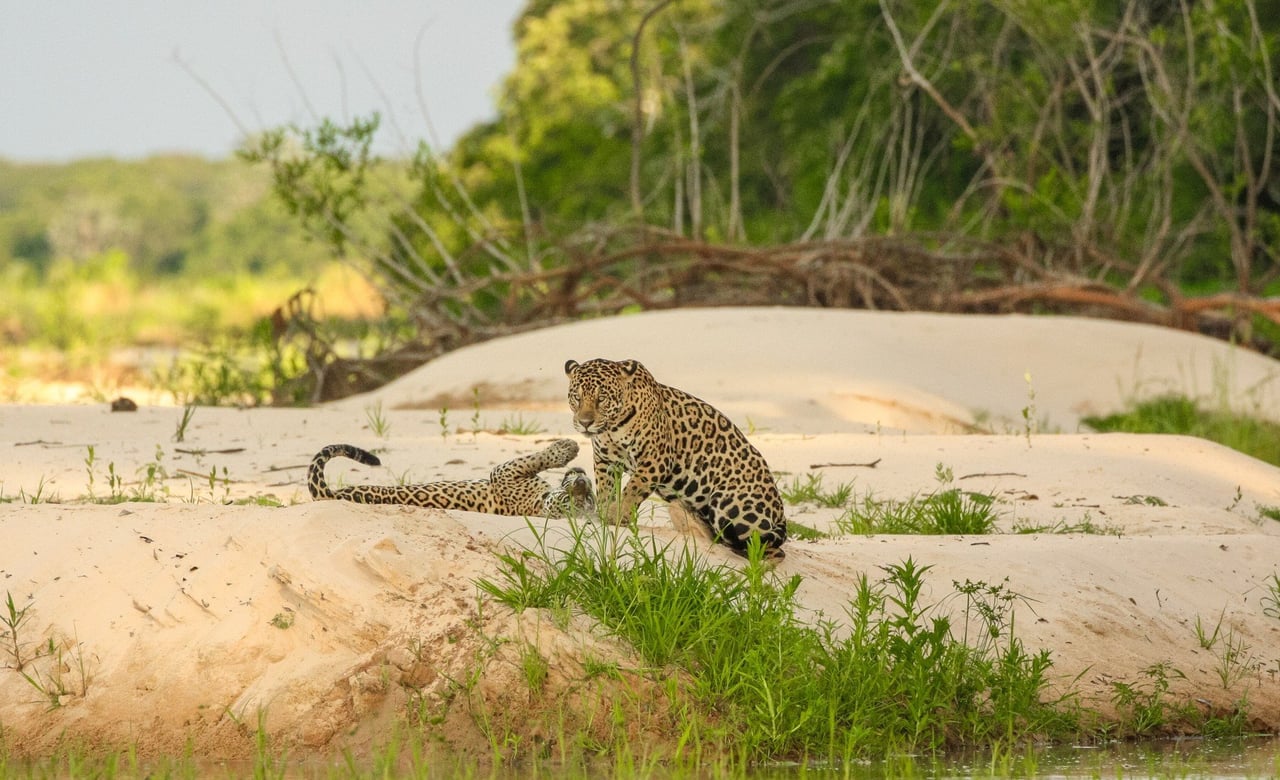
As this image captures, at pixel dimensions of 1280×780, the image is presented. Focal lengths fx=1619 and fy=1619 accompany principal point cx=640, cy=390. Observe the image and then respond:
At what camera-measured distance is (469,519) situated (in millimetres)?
5555

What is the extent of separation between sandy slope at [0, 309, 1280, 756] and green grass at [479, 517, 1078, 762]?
0.14m

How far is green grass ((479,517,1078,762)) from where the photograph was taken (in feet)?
16.4

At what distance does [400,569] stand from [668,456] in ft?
3.30

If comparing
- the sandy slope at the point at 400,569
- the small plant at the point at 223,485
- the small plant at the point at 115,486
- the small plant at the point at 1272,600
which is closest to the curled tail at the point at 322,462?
the sandy slope at the point at 400,569

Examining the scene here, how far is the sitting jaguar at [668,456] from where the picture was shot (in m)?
5.42

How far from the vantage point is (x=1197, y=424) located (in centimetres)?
1087

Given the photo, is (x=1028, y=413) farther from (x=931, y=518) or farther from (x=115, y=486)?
(x=115, y=486)

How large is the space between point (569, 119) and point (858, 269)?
769 inches

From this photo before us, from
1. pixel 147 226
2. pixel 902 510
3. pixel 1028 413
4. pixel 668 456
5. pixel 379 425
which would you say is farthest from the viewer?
pixel 147 226

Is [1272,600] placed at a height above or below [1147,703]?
above

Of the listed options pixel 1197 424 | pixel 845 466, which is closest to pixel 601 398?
pixel 845 466

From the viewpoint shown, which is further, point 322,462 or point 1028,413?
point 1028,413

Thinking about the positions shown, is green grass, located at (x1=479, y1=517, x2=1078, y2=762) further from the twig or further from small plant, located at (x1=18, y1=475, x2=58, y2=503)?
the twig

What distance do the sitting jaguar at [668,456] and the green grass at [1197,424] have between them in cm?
531
